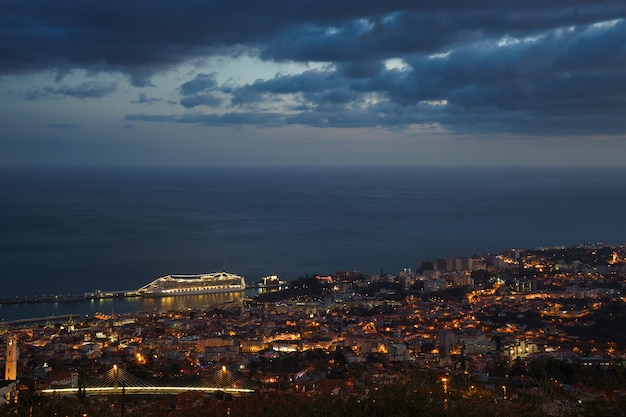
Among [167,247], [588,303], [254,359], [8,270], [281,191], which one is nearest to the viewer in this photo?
[254,359]

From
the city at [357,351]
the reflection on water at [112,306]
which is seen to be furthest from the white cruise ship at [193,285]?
the city at [357,351]

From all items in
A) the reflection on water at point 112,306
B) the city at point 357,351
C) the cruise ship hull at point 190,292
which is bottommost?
the reflection on water at point 112,306

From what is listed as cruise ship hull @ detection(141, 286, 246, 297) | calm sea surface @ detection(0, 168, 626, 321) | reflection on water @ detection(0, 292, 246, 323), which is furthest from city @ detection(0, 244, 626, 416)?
calm sea surface @ detection(0, 168, 626, 321)

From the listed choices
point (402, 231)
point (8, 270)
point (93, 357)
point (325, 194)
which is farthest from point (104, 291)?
point (325, 194)

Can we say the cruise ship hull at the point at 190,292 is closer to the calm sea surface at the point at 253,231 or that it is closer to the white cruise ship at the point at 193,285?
the white cruise ship at the point at 193,285

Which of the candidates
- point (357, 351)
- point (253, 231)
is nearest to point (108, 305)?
point (357, 351)

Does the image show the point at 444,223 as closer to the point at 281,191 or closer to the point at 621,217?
the point at 621,217
